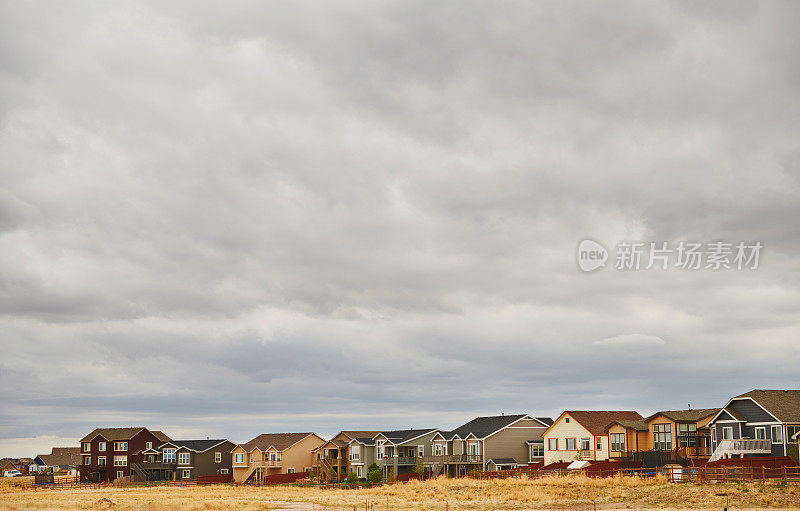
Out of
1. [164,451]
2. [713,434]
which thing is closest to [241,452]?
[164,451]

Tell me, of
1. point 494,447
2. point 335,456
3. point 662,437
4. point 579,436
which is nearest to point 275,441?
point 335,456

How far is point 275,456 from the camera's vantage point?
4899 inches

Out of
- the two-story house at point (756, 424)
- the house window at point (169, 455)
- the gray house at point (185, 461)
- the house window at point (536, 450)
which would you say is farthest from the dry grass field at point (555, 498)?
the house window at point (169, 455)

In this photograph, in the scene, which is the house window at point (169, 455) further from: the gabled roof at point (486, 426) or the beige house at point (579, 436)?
the beige house at point (579, 436)

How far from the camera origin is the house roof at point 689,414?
275ft

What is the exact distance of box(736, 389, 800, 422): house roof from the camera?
235 ft

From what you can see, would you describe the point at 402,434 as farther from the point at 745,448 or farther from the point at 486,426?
the point at 745,448

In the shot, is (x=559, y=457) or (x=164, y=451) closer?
(x=559, y=457)

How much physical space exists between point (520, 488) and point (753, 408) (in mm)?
24582

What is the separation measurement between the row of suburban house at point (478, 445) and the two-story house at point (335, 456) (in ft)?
0.50

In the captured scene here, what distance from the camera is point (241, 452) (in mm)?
130125

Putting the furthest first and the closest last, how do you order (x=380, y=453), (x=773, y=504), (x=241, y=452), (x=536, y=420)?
(x=241, y=452)
(x=380, y=453)
(x=536, y=420)
(x=773, y=504)

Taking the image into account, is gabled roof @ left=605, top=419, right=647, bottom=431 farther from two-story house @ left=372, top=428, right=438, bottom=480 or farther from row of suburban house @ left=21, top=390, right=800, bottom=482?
two-story house @ left=372, top=428, right=438, bottom=480

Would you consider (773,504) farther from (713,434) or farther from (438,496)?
(713,434)
